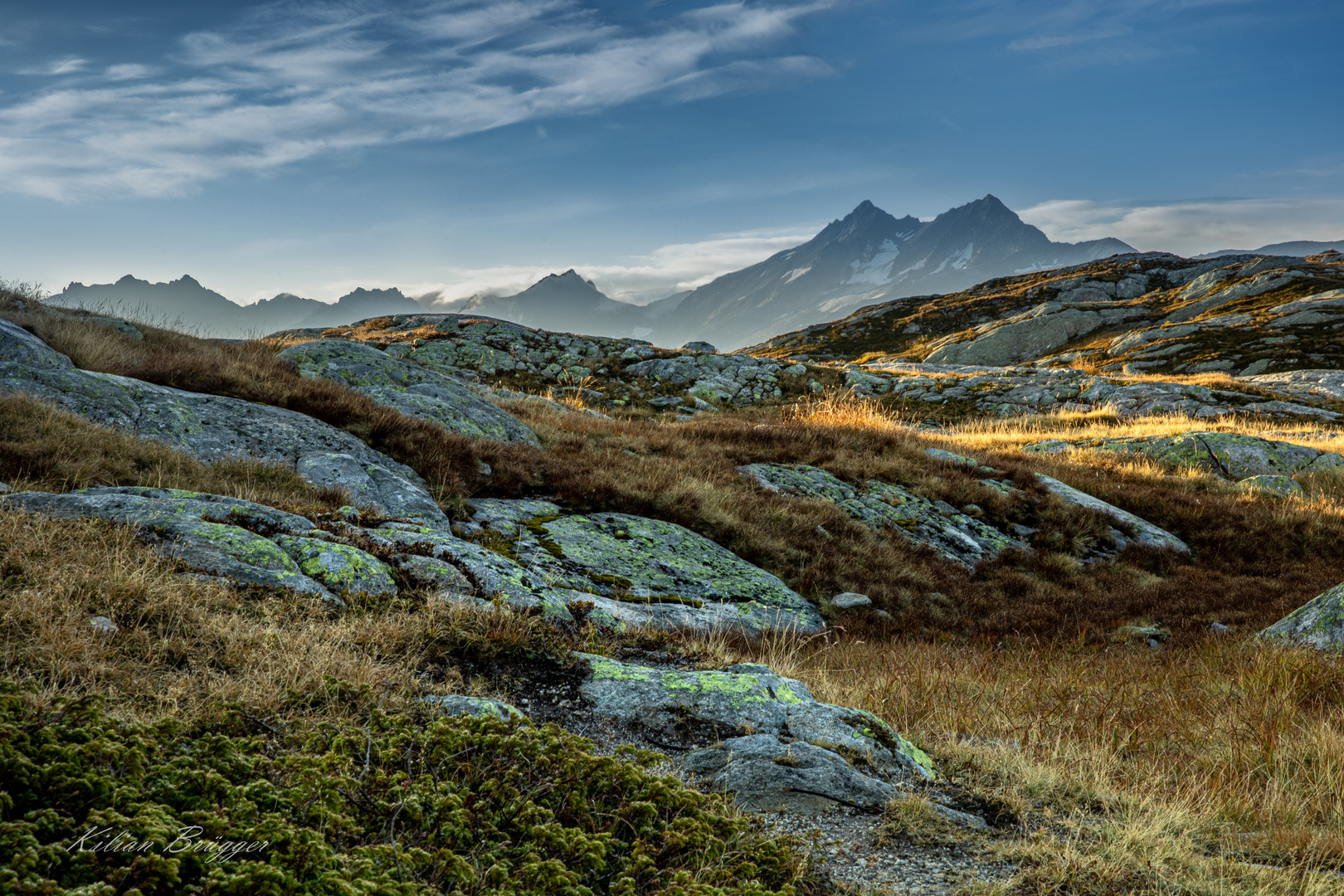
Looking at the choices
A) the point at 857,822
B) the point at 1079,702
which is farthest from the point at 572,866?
the point at 1079,702

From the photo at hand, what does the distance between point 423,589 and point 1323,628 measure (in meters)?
10.4

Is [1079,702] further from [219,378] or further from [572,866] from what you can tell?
[219,378]

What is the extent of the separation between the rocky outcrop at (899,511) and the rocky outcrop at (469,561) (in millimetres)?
4249

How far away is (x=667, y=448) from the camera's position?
14836 mm

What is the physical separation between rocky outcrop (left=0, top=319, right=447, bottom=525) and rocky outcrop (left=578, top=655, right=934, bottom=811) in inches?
199

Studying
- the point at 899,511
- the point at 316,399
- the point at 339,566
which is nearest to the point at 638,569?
the point at 339,566

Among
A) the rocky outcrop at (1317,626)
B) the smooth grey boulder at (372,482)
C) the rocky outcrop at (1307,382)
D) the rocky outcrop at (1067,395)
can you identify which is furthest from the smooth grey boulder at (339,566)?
the rocky outcrop at (1307,382)

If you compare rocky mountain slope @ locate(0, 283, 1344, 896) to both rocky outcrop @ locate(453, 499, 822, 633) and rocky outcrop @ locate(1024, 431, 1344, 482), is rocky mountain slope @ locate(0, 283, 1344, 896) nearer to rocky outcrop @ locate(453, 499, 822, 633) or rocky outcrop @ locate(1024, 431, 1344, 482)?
rocky outcrop @ locate(453, 499, 822, 633)

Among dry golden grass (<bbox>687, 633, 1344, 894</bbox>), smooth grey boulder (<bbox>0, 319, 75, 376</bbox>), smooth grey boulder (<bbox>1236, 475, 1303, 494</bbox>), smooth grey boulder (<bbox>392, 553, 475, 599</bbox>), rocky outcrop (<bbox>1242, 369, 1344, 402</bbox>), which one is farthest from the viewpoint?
rocky outcrop (<bbox>1242, 369, 1344, 402</bbox>)

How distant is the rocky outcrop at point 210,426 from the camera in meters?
8.65

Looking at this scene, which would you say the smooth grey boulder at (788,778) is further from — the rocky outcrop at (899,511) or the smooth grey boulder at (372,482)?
the rocky outcrop at (899,511)

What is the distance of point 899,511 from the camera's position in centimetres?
1379

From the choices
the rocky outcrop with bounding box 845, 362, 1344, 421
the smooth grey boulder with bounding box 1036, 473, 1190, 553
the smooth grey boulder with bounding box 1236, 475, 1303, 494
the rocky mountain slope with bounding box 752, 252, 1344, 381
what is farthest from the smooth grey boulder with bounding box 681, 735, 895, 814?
the rocky mountain slope with bounding box 752, 252, 1344, 381

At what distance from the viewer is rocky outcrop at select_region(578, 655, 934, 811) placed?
3445mm
